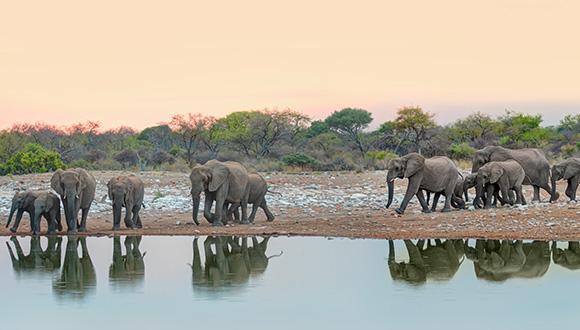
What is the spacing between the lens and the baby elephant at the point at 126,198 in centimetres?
2136

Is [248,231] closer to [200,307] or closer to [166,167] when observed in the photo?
[200,307]

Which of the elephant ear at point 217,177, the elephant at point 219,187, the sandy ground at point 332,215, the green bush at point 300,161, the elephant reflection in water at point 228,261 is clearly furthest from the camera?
the green bush at point 300,161

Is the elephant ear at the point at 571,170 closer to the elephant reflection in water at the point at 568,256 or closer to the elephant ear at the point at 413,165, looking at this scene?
the elephant ear at the point at 413,165

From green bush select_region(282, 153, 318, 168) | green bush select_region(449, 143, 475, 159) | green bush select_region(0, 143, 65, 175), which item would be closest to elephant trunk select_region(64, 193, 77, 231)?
green bush select_region(0, 143, 65, 175)

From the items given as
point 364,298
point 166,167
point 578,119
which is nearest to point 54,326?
point 364,298

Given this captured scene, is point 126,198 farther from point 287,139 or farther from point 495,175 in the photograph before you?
point 287,139

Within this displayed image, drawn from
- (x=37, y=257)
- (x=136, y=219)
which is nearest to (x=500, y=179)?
(x=136, y=219)

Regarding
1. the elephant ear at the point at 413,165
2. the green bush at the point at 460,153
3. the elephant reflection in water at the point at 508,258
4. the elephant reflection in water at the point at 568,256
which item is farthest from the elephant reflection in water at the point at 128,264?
the green bush at the point at 460,153

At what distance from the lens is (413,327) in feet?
34.7

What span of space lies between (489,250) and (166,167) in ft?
71.8

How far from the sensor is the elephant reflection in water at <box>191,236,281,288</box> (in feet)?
46.9

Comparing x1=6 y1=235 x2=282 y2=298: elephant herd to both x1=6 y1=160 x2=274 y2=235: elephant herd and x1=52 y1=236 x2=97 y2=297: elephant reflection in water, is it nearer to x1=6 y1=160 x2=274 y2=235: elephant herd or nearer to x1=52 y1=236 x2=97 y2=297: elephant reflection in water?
x1=52 y1=236 x2=97 y2=297: elephant reflection in water

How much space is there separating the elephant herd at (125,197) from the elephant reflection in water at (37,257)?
897 millimetres

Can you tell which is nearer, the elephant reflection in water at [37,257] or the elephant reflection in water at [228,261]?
the elephant reflection in water at [228,261]
